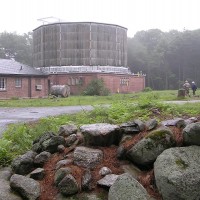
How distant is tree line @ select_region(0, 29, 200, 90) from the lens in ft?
233

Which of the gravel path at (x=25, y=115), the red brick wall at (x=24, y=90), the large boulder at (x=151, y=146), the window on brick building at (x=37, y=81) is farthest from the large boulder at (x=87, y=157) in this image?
the window on brick building at (x=37, y=81)

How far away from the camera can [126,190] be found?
5.89 m

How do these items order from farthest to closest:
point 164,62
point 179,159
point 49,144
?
point 164,62 → point 49,144 → point 179,159

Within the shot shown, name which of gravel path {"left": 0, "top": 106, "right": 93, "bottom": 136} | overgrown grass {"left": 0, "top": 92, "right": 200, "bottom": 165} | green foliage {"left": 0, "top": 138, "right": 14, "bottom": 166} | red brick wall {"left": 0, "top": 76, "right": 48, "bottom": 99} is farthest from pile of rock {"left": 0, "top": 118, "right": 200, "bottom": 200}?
red brick wall {"left": 0, "top": 76, "right": 48, "bottom": 99}

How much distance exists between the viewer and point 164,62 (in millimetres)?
74688

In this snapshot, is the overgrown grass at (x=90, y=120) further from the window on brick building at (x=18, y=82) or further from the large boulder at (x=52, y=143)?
the window on brick building at (x=18, y=82)

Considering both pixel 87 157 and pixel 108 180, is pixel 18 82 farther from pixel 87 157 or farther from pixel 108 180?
pixel 108 180

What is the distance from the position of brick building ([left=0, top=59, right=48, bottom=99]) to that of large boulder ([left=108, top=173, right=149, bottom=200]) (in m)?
31.7

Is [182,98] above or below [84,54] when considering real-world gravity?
below

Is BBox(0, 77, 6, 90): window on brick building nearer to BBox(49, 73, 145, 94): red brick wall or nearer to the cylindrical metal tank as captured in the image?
BBox(49, 73, 145, 94): red brick wall

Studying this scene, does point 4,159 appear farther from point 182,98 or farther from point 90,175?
point 182,98

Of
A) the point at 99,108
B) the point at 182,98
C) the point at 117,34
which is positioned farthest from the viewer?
the point at 117,34

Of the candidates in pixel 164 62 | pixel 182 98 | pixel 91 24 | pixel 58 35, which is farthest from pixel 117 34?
pixel 182 98

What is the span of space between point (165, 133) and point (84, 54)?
147 feet
